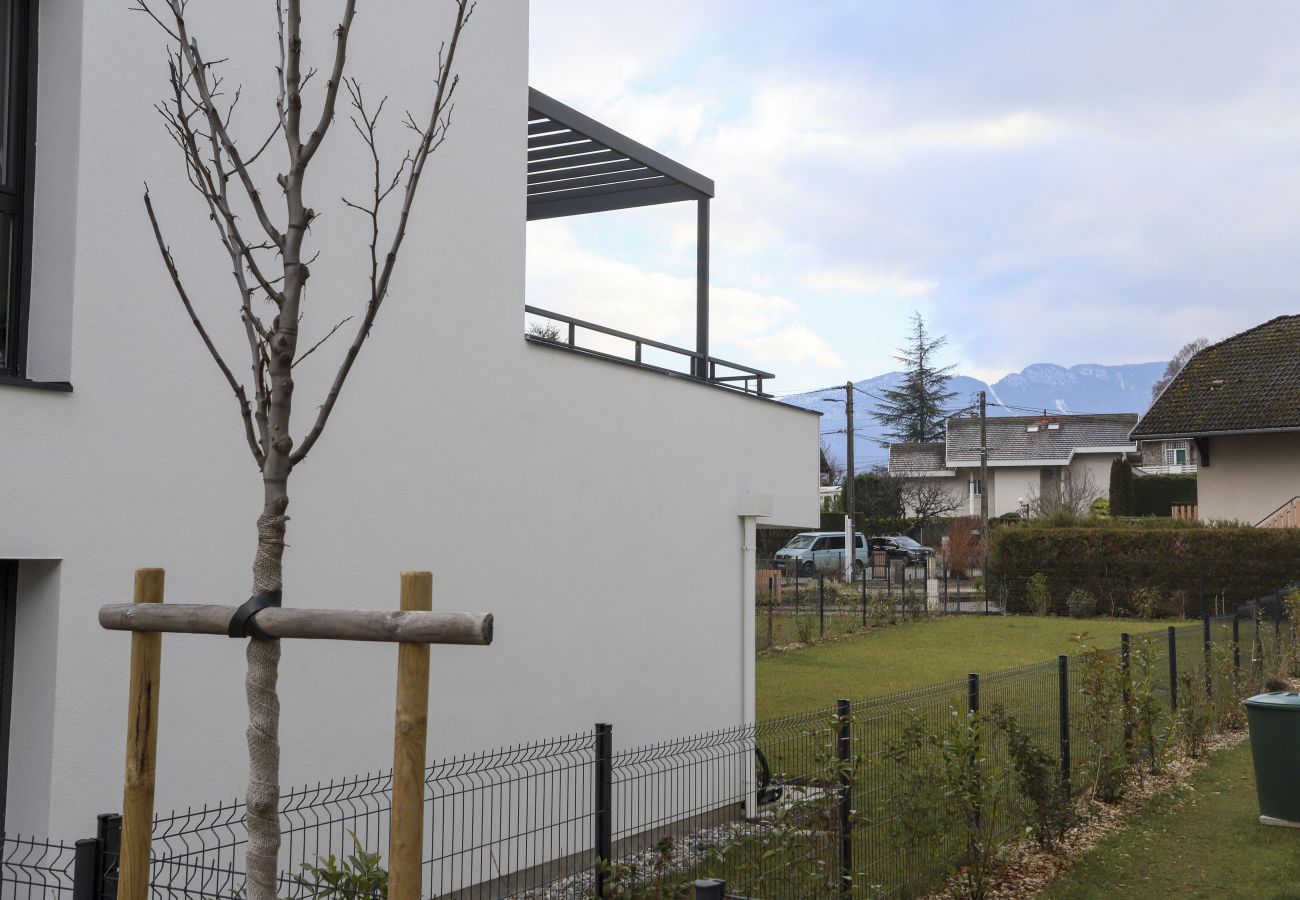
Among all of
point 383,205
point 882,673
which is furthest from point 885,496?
point 383,205

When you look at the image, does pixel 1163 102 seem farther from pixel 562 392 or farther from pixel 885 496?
pixel 885 496

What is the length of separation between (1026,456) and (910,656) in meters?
42.8

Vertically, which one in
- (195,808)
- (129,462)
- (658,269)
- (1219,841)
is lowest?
(1219,841)

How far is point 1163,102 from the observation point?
15.0 metres

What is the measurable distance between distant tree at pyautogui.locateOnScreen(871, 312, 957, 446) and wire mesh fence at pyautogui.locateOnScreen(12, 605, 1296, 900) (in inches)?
2610

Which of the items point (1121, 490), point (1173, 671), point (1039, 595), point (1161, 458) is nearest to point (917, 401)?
point (1161, 458)

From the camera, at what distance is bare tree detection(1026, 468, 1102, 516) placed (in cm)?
5006

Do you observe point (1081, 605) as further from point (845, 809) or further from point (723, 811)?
point (845, 809)

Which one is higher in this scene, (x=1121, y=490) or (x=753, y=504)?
(x=1121, y=490)

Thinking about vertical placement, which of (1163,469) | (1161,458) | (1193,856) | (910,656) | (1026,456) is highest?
(1161,458)

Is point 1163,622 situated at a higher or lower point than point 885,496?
lower

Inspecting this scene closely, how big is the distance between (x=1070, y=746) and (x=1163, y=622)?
684 inches

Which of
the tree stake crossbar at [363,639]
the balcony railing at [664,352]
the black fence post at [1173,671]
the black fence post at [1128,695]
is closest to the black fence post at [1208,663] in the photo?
the black fence post at [1173,671]

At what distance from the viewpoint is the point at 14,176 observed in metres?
5.12
